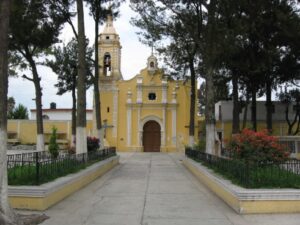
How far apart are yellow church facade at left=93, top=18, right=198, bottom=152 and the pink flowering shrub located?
37.0m

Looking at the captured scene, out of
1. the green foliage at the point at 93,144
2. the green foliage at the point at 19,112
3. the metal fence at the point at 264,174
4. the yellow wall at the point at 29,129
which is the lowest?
the metal fence at the point at 264,174

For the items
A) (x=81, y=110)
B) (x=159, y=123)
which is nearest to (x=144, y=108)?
(x=159, y=123)

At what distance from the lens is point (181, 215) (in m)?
10.6

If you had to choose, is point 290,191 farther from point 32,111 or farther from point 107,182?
point 32,111

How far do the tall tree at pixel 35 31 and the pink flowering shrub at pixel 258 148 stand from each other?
1564 centimetres

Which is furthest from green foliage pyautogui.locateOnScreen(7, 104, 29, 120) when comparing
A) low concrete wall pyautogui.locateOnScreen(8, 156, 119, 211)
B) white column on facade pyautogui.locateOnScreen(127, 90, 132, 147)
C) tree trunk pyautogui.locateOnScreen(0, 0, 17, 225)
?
tree trunk pyautogui.locateOnScreen(0, 0, 17, 225)

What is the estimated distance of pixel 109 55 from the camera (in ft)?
179

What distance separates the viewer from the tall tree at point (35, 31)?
2806 cm

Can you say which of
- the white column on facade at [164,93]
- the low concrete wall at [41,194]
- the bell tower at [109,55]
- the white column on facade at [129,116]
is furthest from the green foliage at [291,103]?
the low concrete wall at [41,194]

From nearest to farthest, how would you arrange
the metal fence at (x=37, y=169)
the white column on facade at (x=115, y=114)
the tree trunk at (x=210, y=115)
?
1. the metal fence at (x=37, y=169)
2. the tree trunk at (x=210, y=115)
3. the white column on facade at (x=115, y=114)

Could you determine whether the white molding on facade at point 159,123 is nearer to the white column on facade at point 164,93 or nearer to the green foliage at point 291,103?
the white column on facade at point 164,93

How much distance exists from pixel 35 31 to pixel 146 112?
79.8 ft

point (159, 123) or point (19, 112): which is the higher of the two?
point (19, 112)

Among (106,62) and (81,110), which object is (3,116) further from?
(106,62)
